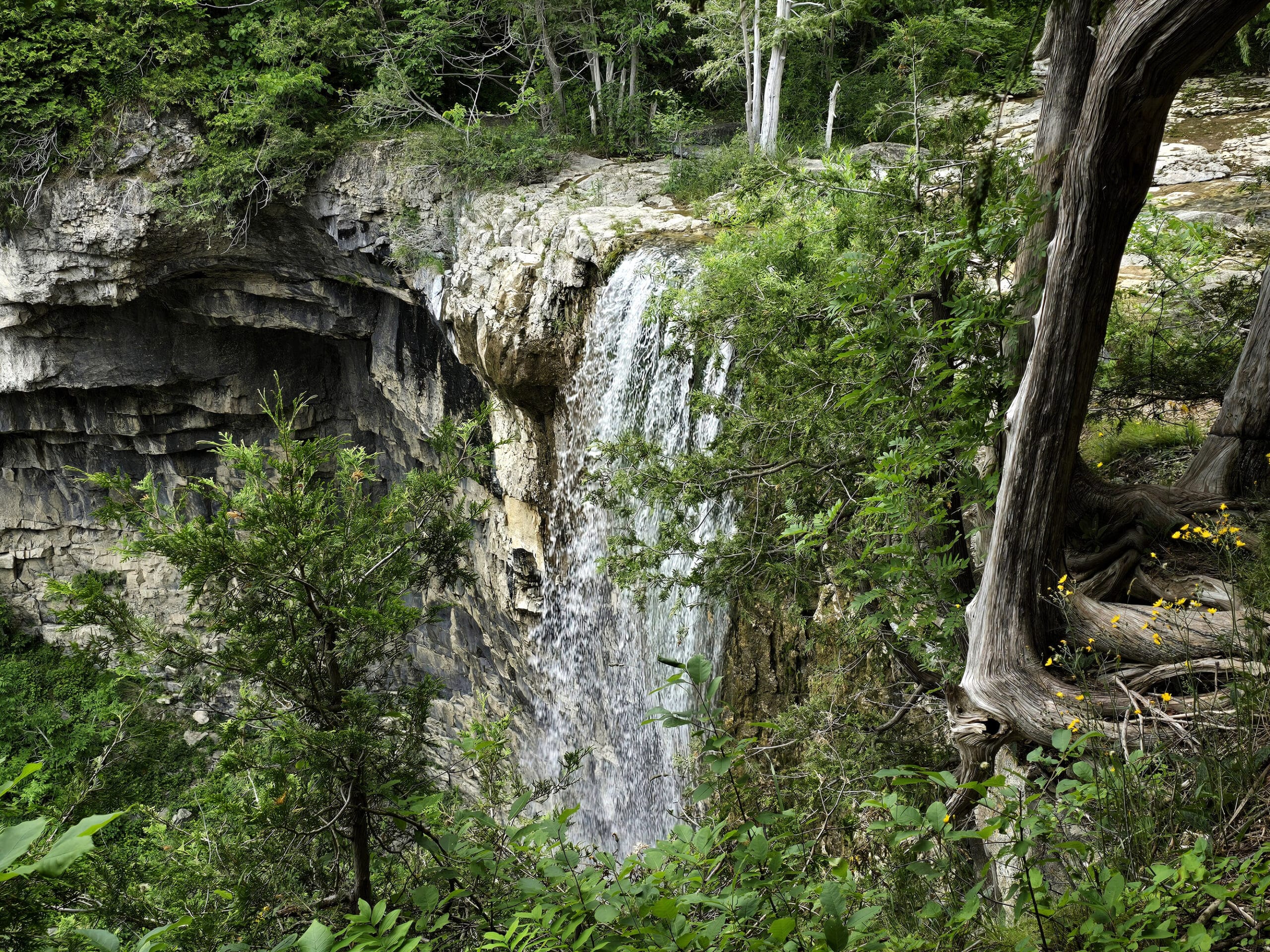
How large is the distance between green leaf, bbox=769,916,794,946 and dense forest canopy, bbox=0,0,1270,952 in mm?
43

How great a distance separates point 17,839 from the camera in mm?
987

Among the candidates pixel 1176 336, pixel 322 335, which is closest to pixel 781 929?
pixel 1176 336

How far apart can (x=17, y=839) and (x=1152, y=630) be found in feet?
11.2

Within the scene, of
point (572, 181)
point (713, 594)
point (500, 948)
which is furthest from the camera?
point (572, 181)

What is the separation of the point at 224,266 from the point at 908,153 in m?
12.5

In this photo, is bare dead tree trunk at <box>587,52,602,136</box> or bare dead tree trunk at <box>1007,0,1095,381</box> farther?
bare dead tree trunk at <box>587,52,602,136</box>

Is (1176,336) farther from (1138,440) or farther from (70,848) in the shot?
(70,848)

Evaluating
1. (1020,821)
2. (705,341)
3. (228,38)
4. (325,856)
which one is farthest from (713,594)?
(228,38)

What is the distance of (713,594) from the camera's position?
4785mm

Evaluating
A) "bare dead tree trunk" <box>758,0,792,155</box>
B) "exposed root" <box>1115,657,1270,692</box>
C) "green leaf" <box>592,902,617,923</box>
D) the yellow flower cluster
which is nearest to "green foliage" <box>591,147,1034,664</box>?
"exposed root" <box>1115,657,1270,692</box>

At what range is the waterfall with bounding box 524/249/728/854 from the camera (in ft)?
24.6

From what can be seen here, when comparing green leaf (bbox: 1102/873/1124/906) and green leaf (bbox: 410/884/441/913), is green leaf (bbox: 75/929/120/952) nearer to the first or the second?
green leaf (bbox: 410/884/441/913)

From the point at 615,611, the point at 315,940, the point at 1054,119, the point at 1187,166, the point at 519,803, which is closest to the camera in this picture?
the point at 315,940

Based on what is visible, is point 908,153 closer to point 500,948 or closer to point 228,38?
point 500,948
